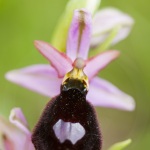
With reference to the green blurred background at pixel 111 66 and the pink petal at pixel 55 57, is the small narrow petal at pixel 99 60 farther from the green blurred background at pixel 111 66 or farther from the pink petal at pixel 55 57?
the green blurred background at pixel 111 66

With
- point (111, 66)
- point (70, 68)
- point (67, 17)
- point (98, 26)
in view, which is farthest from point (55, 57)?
point (111, 66)

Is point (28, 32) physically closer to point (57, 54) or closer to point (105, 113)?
point (105, 113)

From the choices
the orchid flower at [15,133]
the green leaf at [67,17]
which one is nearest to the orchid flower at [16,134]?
the orchid flower at [15,133]

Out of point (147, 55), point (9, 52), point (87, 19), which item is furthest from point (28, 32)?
point (87, 19)

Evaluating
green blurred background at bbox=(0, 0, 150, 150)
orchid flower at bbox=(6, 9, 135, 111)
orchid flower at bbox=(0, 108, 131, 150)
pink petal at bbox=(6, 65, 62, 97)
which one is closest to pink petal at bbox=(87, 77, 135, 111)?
orchid flower at bbox=(6, 9, 135, 111)

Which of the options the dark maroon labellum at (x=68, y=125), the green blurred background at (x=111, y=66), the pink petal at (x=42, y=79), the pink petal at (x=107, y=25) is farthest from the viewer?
the green blurred background at (x=111, y=66)
